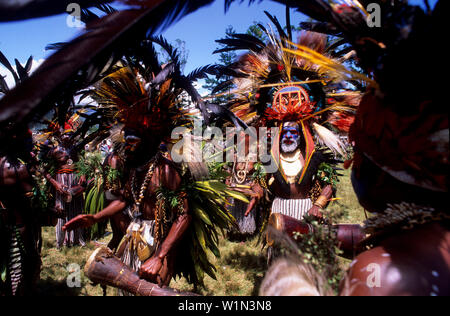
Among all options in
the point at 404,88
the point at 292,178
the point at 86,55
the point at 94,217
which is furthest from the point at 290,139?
the point at 86,55

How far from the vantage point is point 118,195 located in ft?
8.48

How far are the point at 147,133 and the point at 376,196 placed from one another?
1921 mm

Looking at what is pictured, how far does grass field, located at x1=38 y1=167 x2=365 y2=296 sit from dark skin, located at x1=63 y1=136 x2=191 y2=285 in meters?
0.75

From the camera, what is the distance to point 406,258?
37.4 inches

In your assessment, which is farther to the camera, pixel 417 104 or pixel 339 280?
pixel 339 280

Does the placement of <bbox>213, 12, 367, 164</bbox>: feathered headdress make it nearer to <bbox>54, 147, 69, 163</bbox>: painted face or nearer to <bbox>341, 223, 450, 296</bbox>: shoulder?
<bbox>341, 223, 450, 296</bbox>: shoulder

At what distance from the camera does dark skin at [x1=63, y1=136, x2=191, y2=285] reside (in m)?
2.20

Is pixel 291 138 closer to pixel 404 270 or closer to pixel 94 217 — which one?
pixel 94 217

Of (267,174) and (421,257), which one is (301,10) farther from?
(267,174)

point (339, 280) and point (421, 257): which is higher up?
point (421, 257)

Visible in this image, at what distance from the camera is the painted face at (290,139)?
3514mm

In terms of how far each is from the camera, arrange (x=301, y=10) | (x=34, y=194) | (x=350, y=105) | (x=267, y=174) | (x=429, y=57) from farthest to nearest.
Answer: (x=267, y=174) < (x=350, y=105) < (x=34, y=194) < (x=301, y=10) < (x=429, y=57)
